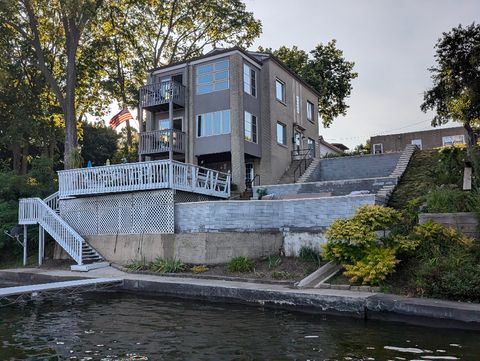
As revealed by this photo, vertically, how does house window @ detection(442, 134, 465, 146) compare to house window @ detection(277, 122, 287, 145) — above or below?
above

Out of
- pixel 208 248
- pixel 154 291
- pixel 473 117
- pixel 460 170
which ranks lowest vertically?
pixel 154 291

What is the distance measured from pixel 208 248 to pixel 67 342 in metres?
8.46

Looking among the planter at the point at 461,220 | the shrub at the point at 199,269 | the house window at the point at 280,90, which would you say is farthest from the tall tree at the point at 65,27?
the planter at the point at 461,220

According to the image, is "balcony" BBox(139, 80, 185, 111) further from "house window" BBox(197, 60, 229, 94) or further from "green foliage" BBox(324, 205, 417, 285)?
"green foliage" BBox(324, 205, 417, 285)

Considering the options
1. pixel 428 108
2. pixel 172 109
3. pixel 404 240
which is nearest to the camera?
pixel 404 240

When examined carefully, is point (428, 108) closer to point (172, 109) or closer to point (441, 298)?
point (172, 109)

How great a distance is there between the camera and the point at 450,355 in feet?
23.2

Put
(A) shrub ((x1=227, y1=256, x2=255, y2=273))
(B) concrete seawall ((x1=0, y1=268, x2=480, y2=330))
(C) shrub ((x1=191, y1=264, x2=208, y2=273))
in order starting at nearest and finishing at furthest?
(B) concrete seawall ((x1=0, y1=268, x2=480, y2=330)), (A) shrub ((x1=227, y1=256, x2=255, y2=273)), (C) shrub ((x1=191, y1=264, x2=208, y2=273))

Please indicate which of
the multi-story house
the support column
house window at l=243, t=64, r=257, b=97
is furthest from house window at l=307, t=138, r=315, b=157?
the support column

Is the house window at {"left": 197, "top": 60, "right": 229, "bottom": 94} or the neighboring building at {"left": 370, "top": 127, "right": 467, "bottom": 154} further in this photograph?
the neighboring building at {"left": 370, "top": 127, "right": 467, "bottom": 154}

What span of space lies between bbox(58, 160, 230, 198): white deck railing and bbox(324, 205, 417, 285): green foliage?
7790 millimetres

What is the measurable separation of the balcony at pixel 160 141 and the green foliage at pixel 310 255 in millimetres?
11850

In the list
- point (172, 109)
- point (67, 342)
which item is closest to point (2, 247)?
point (172, 109)

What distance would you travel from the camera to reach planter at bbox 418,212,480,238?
1178cm
